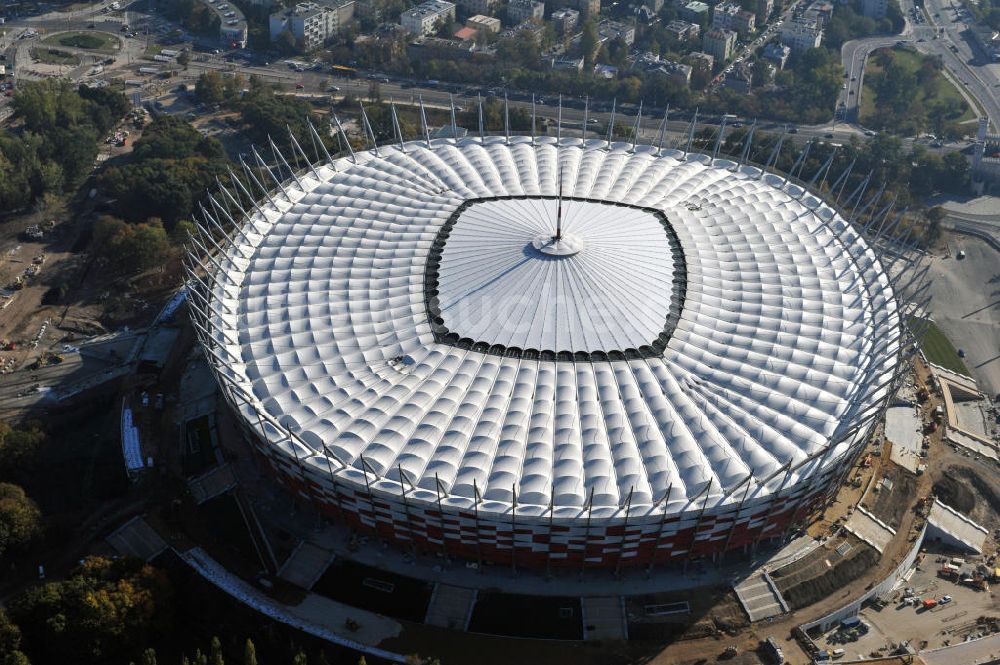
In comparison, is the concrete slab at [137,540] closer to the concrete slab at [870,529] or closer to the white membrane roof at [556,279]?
the white membrane roof at [556,279]

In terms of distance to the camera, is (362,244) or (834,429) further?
(362,244)

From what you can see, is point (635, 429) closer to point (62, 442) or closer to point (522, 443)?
point (522, 443)

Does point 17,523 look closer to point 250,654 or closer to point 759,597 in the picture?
point 250,654

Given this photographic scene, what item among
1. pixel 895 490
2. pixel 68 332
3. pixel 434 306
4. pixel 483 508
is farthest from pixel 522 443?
pixel 68 332

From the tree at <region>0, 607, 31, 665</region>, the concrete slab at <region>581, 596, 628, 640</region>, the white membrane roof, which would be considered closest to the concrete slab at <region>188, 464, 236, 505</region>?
the tree at <region>0, 607, 31, 665</region>

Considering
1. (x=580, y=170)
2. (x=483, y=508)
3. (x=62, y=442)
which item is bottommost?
(x=62, y=442)

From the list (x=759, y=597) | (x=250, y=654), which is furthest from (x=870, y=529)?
(x=250, y=654)
